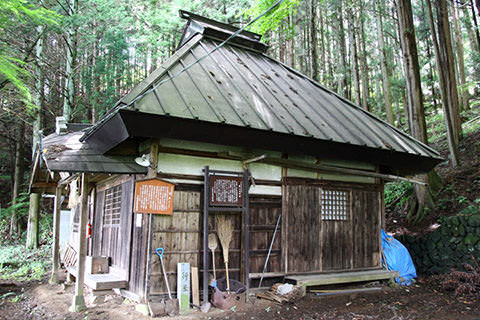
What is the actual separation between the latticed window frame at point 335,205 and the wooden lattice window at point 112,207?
4.74 m

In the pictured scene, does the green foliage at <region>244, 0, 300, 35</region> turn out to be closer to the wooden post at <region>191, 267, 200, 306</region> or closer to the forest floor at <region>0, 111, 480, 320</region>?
the forest floor at <region>0, 111, 480, 320</region>

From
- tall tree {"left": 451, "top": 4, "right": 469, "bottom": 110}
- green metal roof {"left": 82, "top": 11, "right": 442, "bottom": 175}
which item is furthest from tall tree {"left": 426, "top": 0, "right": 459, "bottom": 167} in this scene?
tall tree {"left": 451, "top": 4, "right": 469, "bottom": 110}

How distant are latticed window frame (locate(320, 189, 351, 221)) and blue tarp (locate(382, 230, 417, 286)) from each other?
1.67 m

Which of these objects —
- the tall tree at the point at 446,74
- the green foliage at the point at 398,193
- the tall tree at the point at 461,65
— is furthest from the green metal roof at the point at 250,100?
the tall tree at the point at 461,65

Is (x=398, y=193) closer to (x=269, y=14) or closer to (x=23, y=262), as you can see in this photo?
(x=269, y=14)

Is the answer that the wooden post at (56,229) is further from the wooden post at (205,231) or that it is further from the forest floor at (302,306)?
the wooden post at (205,231)

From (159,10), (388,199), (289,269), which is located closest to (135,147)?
(289,269)

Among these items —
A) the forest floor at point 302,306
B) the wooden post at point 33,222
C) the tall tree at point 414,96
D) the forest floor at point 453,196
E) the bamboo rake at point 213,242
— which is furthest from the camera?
the wooden post at point 33,222

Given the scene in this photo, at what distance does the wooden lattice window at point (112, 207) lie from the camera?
7.72 m

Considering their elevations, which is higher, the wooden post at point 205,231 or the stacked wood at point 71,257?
the wooden post at point 205,231

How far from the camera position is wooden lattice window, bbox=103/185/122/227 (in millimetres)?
7723

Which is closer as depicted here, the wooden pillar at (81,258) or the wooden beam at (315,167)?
the wooden pillar at (81,258)

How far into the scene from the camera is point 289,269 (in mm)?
7484

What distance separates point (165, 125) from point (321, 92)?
19.5ft
